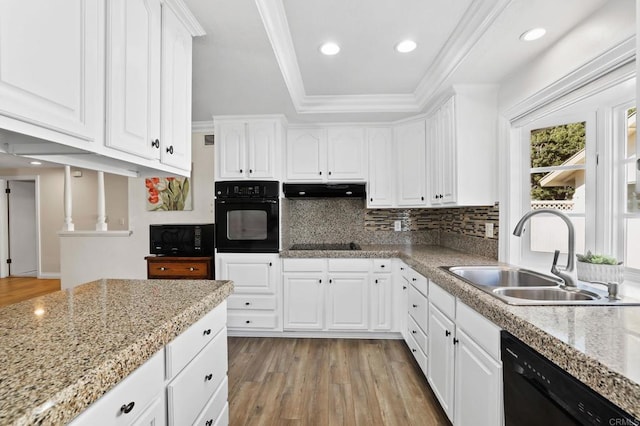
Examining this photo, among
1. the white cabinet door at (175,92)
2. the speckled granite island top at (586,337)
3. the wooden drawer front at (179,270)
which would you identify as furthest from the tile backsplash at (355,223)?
the speckled granite island top at (586,337)

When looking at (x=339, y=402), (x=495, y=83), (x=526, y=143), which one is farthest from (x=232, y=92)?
(x=339, y=402)

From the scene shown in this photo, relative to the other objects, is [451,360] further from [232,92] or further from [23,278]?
[23,278]

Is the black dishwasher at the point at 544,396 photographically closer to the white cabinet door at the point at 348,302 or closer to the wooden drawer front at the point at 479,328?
the wooden drawer front at the point at 479,328

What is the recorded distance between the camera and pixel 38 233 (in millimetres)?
6125

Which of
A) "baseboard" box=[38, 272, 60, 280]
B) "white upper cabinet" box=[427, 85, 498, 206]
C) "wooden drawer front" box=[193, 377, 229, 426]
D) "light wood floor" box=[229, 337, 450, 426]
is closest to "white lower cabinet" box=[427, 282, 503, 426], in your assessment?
"light wood floor" box=[229, 337, 450, 426]

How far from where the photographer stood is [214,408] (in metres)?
1.48

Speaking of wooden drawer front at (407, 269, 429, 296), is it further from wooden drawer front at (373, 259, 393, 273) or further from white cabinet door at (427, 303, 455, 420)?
wooden drawer front at (373, 259, 393, 273)

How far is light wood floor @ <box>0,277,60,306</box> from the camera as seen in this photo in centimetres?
486

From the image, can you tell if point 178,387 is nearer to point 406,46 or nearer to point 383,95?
point 406,46

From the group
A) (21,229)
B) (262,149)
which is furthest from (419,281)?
(21,229)

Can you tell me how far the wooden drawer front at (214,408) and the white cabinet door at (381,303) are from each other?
1.83 meters

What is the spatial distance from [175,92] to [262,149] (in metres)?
1.68

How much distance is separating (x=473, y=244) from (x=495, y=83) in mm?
1339

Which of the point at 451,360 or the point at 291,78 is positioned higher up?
the point at 291,78
